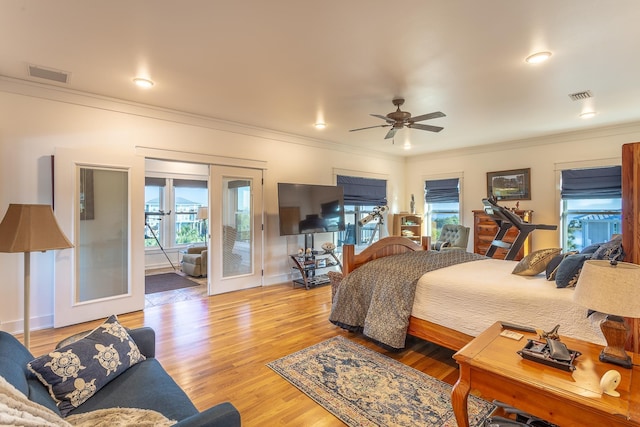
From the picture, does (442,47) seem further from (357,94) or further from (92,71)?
(92,71)

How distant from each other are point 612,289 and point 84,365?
241 cm

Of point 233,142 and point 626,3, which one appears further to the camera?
point 233,142

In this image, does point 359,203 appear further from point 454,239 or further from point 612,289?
point 612,289

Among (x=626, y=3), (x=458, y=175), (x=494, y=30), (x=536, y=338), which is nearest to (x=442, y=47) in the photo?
(x=494, y=30)

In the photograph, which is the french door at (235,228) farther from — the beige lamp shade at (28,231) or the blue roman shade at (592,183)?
the blue roman shade at (592,183)

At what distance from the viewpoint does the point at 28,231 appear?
6.23 feet

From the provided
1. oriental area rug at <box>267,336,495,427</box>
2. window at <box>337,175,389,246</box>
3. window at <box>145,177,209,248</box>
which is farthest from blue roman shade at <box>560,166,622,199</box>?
window at <box>145,177,209,248</box>

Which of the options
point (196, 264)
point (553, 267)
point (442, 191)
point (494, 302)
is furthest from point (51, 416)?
point (442, 191)

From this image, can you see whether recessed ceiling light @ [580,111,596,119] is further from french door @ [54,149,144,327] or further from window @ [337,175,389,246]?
french door @ [54,149,144,327]

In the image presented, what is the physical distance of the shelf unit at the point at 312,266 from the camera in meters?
5.23

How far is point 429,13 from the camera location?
2.16 m

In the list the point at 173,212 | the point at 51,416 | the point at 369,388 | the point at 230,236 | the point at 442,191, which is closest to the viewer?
the point at 51,416

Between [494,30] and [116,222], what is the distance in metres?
4.40

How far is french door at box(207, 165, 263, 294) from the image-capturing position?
4.74m
